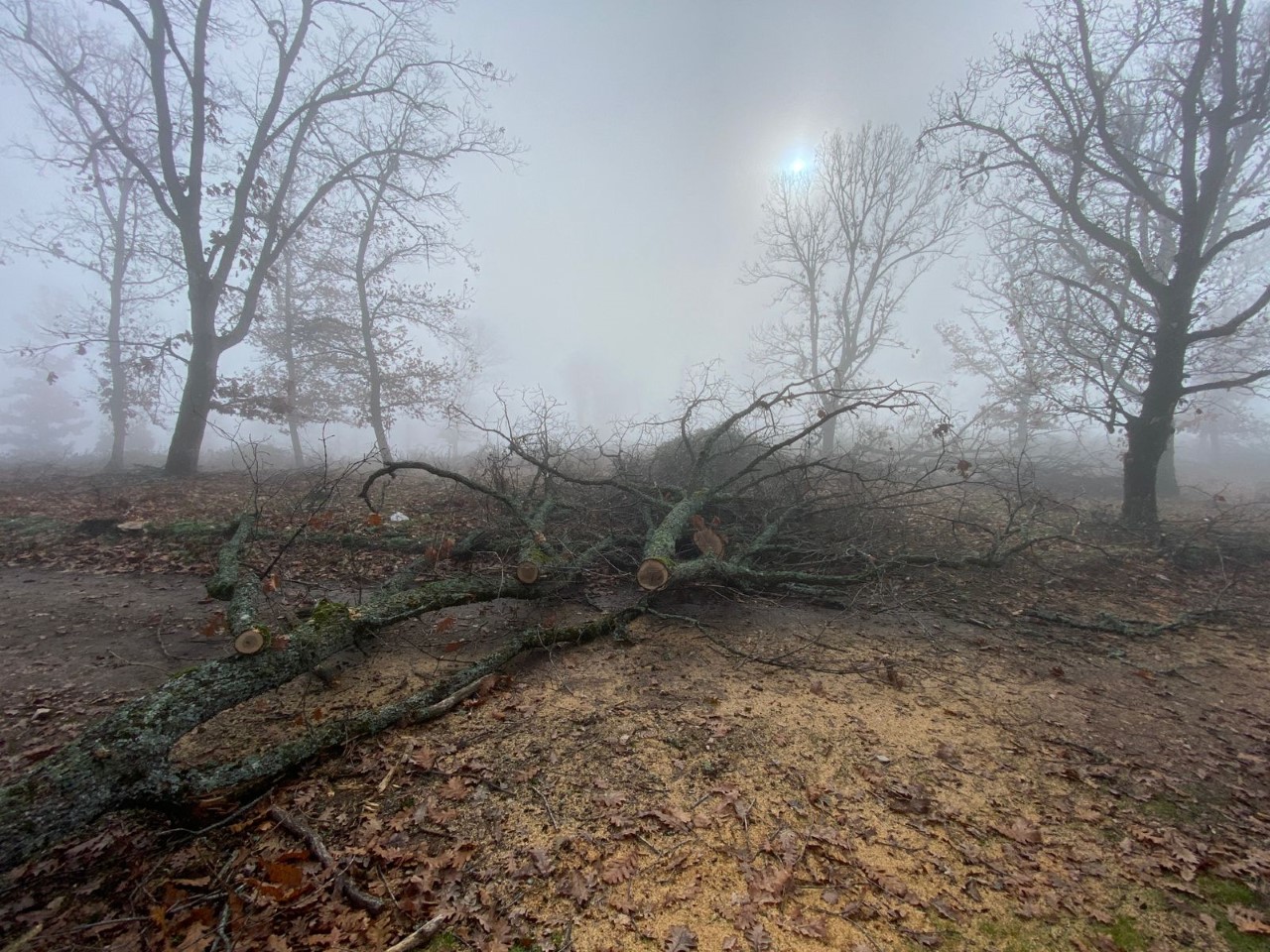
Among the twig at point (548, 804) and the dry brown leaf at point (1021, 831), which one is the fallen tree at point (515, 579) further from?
the dry brown leaf at point (1021, 831)

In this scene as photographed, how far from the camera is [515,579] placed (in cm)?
459

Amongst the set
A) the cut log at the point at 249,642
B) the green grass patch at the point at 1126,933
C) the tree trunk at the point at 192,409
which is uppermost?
the tree trunk at the point at 192,409

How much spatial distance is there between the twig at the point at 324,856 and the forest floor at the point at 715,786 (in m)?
0.03

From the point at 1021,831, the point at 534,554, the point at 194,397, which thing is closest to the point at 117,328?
the point at 194,397

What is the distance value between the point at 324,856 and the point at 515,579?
8.44ft

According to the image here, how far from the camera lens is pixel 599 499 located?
7016mm

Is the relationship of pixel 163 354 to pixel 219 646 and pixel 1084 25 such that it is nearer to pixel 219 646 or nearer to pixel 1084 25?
pixel 219 646

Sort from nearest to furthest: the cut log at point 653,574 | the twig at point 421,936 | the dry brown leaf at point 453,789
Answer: the twig at point 421,936
the dry brown leaf at point 453,789
the cut log at point 653,574

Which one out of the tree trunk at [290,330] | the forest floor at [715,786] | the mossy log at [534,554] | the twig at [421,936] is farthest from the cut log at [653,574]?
the tree trunk at [290,330]

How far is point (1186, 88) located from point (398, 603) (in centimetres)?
1200

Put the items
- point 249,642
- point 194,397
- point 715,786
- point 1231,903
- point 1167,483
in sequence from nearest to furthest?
point 1231,903, point 715,786, point 249,642, point 194,397, point 1167,483

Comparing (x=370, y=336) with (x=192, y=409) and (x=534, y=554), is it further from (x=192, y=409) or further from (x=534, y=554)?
(x=534, y=554)

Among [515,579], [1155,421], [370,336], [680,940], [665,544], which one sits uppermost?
[370,336]

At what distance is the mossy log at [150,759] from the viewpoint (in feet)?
6.04
